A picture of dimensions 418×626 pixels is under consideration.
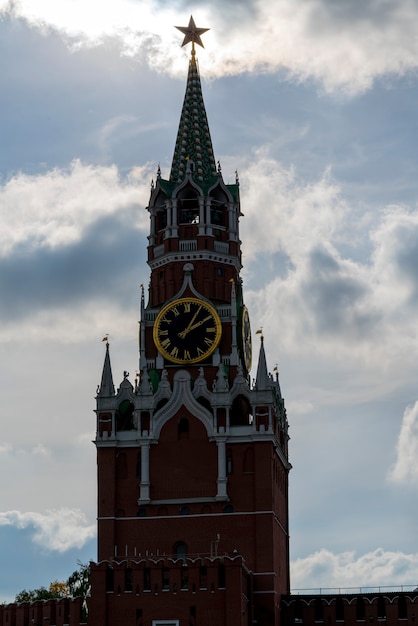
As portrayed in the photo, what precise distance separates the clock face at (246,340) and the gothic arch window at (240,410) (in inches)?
153

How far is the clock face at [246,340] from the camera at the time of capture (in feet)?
349

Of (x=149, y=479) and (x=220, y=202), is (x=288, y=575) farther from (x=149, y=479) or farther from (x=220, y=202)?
(x=220, y=202)

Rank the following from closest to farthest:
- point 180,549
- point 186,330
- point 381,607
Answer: point 381,607 < point 180,549 < point 186,330

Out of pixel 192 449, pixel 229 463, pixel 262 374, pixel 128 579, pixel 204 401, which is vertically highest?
pixel 262 374

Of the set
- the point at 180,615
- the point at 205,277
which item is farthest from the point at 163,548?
the point at 205,277

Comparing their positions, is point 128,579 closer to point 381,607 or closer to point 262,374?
point 381,607

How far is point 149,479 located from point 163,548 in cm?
399

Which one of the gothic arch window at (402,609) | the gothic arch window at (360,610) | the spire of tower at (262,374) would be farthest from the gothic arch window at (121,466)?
the gothic arch window at (402,609)

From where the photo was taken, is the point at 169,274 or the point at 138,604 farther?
the point at 169,274

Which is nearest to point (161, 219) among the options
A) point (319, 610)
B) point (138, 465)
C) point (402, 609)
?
Result: point (138, 465)

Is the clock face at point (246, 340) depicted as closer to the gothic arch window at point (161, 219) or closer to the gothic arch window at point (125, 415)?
the gothic arch window at point (161, 219)

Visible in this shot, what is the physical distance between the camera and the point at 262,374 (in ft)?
337

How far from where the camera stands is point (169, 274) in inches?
4227

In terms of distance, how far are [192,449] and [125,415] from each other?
4950 mm
